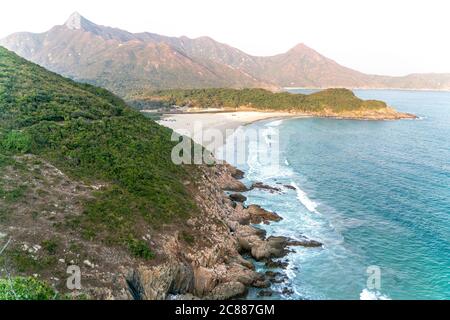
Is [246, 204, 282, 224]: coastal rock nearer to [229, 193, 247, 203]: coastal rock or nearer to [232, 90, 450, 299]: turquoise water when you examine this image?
[232, 90, 450, 299]: turquoise water

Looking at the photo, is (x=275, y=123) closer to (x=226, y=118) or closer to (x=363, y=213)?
(x=226, y=118)

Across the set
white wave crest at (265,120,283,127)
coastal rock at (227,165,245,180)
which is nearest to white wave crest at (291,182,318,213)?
coastal rock at (227,165,245,180)

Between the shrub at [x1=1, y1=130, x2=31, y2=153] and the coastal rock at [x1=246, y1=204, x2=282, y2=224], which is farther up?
the shrub at [x1=1, y1=130, x2=31, y2=153]

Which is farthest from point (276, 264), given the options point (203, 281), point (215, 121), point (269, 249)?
point (215, 121)

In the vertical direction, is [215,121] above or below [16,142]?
above
